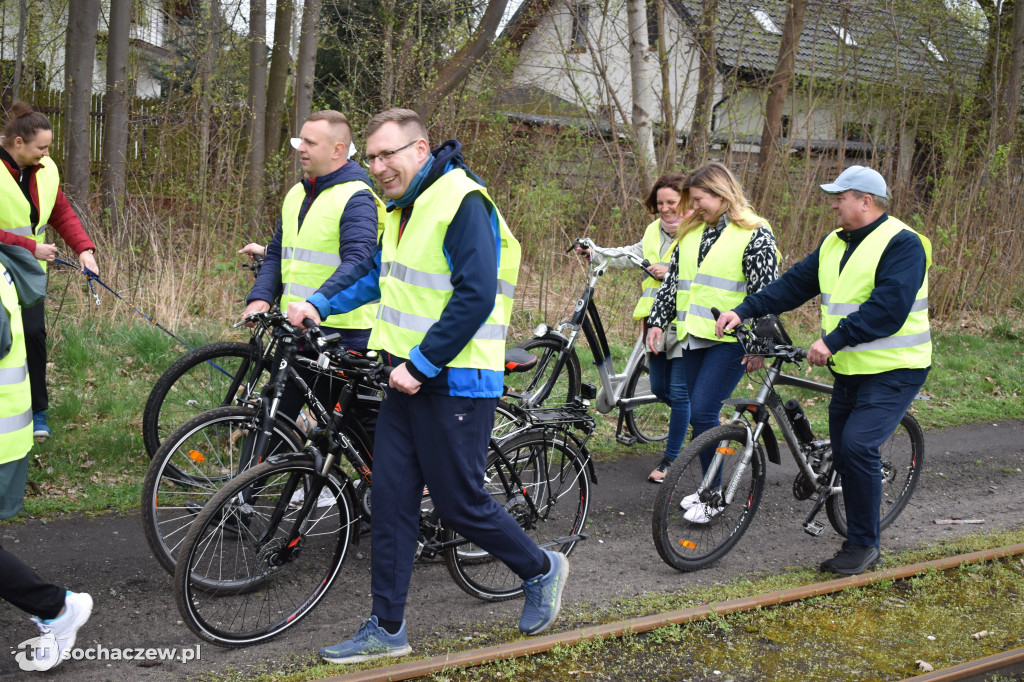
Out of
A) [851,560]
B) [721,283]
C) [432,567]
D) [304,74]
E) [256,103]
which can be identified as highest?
[304,74]

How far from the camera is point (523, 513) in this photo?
4.78 m

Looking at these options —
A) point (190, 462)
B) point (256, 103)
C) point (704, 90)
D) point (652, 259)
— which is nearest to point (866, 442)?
point (652, 259)

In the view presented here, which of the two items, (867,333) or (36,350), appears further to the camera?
(36,350)

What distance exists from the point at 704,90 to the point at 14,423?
34.4 feet

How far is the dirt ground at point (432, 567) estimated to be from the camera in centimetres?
396

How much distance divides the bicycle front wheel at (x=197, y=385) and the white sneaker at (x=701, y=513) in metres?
2.55

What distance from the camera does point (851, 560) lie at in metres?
5.13

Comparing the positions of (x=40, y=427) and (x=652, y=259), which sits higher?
(x=652, y=259)

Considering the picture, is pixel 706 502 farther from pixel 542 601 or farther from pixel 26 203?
pixel 26 203

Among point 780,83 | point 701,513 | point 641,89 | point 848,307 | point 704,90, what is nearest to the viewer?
point 848,307

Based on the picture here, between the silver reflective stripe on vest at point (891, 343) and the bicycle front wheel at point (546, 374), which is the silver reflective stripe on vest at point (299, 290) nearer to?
the bicycle front wheel at point (546, 374)

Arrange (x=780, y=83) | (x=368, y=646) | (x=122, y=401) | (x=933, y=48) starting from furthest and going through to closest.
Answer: (x=933, y=48) → (x=780, y=83) → (x=122, y=401) → (x=368, y=646)

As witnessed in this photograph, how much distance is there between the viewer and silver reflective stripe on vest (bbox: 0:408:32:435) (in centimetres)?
365

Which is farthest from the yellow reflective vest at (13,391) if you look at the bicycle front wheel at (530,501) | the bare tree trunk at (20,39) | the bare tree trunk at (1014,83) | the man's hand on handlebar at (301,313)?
the bare tree trunk at (1014,83)
